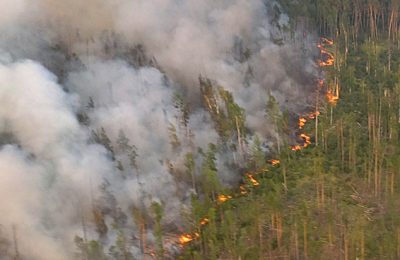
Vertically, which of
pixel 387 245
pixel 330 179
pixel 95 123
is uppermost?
pixel 95 123

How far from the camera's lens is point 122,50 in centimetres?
7012

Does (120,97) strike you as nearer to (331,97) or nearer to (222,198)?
(222,198)

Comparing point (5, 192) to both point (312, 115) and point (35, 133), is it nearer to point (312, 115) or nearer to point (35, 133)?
point (35, 133)

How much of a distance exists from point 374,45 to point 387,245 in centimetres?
4354

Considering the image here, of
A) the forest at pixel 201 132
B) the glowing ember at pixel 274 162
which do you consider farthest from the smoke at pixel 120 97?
the glowing ember at pixel 274 162

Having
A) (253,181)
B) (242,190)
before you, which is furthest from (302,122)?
(242,190)

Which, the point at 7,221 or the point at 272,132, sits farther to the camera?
the point at 272,132

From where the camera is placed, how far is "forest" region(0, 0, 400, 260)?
4500 cm

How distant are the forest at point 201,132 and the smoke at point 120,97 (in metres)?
0.16

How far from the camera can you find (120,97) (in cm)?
6334

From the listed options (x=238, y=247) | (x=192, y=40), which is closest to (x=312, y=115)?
(x=192, y=40)

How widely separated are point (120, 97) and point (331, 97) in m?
24.8

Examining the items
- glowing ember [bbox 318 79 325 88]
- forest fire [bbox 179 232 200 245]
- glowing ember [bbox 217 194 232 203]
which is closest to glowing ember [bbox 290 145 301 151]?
glowing ember [bbox 217 194 232 203]

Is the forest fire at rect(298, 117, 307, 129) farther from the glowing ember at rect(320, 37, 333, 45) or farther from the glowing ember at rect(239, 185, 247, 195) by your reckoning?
the glowing ember at rect(320, 37, 333, 45)
